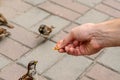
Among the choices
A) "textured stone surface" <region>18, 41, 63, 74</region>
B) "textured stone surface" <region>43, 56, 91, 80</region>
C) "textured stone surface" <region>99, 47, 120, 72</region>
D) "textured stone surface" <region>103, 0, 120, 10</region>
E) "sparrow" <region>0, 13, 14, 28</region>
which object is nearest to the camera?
"textured stone surface" <region>43, 56, 91, 80</region>

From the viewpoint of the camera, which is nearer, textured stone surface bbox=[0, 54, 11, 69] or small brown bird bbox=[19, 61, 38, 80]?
small brown bird bbox=[19, 61, 38, 80]

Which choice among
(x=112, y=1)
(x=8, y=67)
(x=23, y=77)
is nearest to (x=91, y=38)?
(x=23, y=77)

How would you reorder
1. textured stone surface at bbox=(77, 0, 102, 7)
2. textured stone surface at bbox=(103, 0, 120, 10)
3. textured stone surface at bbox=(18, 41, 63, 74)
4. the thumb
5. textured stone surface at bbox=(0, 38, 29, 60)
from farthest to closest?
textured stone surface at bbox=(103, 0, 120, 10) < textured stone surface at bbox=(77, 0, 102, 7) < textured stone surface at bbox=(0, 38, 29, 60) < textured stone surface at bbox=(18, 41, 63, 74) < the thumb

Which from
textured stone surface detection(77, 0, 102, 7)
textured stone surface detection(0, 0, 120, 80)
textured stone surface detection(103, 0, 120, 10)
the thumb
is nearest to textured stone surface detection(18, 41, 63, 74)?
textured stone surface detection(0, 0, 120, 80)

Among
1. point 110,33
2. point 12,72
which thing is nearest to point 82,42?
point 110,33

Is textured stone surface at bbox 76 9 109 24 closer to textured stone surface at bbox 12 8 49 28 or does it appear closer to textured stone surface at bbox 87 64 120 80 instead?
textured stone surface at bbox 12 8 49 28

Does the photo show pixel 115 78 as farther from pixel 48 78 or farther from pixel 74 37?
pixel 74 37

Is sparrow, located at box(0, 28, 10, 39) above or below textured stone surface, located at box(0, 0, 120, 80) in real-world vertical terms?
above
